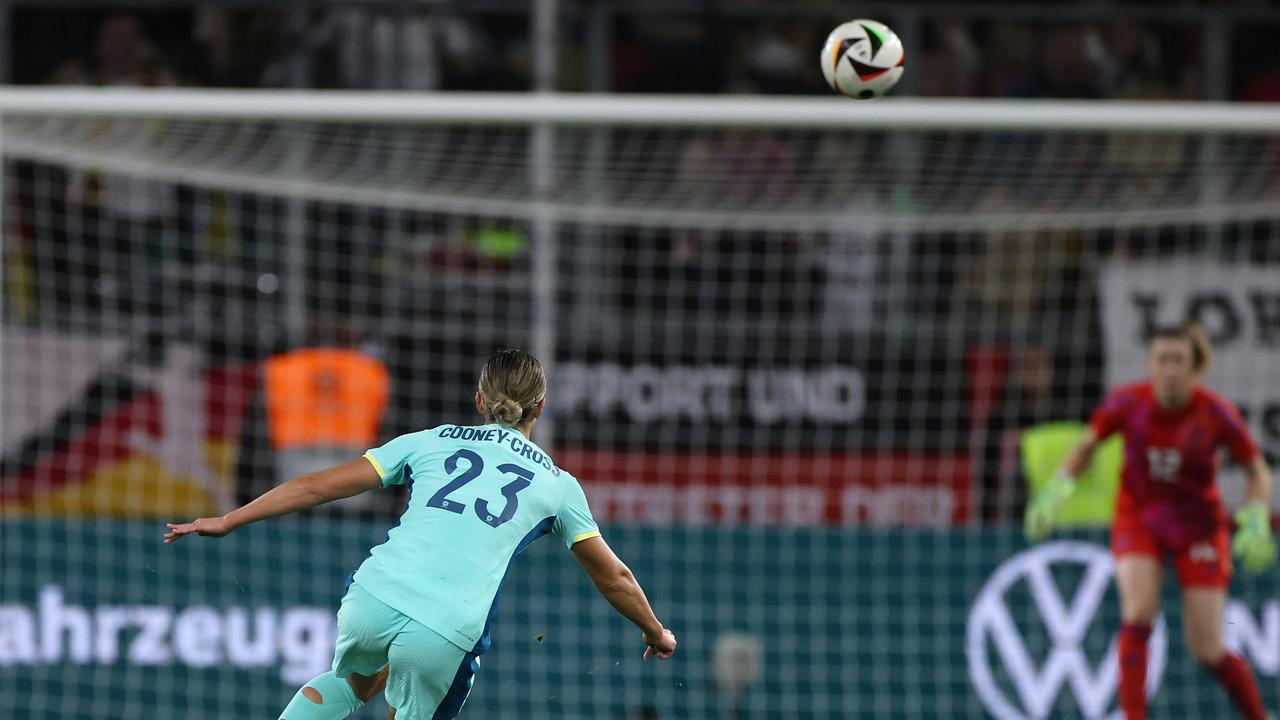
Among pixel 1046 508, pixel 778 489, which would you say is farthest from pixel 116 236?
pixel 1046 508

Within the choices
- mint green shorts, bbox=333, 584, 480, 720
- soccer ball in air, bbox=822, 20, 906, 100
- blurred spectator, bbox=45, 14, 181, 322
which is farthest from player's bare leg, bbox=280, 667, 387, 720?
blurred spectator, bbox=45, 14, 181, 322

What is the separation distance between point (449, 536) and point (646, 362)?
5.67m

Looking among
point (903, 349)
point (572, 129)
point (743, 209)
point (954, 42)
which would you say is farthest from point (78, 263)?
point (954, 42)

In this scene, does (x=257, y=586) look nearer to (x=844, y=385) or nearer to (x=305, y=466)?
(x=305, y=466)

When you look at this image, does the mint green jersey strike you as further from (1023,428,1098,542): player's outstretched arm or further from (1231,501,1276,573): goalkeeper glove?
(1231,501,1276,573): goalkeeper glove

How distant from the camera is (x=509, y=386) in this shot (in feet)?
16.1

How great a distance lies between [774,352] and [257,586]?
3613 millimetres

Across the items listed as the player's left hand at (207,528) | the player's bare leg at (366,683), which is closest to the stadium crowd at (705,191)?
the player's bare leg at (366,683)

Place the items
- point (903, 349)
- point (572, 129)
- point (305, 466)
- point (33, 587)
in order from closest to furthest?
point (33, 587)
point (305, 466)
point (903, 349)
point (572, 129)

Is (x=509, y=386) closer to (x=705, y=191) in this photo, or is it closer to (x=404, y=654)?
(x=404, y=654)

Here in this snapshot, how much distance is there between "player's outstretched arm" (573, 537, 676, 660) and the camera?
484 cm

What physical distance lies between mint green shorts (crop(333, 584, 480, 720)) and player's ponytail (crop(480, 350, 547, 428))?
25.7 inches

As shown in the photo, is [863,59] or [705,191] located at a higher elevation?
[863,59]

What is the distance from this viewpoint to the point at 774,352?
10617 millimetres
